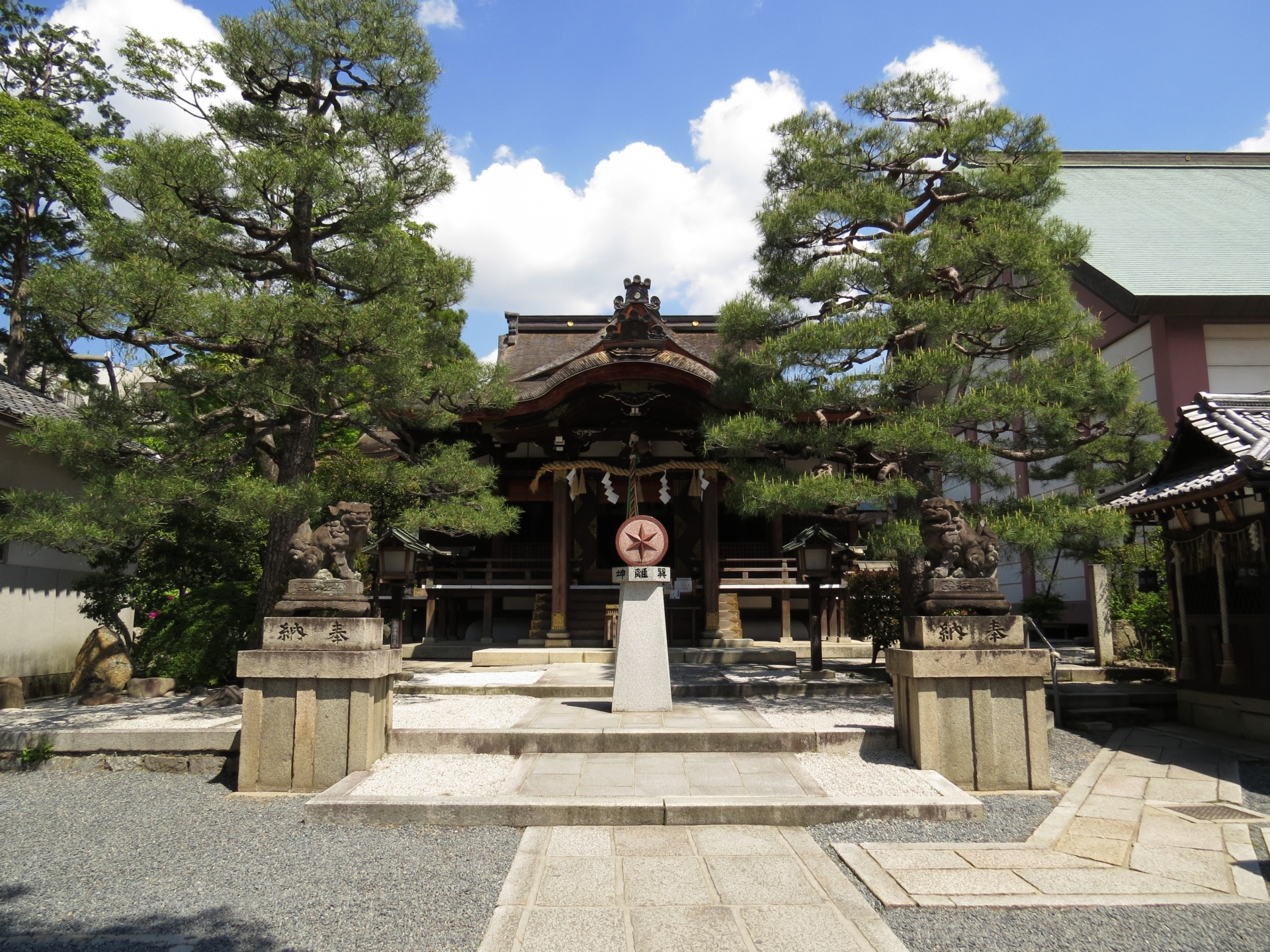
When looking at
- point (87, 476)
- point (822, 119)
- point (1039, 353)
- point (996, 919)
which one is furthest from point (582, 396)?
point (996, 919)

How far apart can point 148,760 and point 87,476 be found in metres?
3.27

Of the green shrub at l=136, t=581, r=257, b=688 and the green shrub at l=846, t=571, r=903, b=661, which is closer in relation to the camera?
the green shrub at l=136, t=581, r=257, b=688

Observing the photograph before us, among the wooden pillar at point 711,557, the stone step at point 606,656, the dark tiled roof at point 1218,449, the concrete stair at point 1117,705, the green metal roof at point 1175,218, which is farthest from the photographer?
the wooden pillar at point 711,557

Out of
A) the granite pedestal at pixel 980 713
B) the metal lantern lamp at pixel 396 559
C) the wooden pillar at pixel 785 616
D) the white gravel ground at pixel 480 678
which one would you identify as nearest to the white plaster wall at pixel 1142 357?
the wooden pillar at pixel 785 616

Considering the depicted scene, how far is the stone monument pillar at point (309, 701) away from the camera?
19.0 feet

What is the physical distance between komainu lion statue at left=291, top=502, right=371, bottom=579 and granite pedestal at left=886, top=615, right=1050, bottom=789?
15.3 ft

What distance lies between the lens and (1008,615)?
604 centimetres

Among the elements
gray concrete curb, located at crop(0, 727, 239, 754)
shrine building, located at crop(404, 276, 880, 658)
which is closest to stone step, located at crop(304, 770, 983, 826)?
gray concrete curb, located at crop(0, 727, 239, 754)

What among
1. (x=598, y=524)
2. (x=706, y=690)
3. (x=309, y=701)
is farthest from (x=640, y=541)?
(x=598, y=524)

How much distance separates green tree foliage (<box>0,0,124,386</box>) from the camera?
1367 cm

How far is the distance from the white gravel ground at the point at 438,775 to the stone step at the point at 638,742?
86mm

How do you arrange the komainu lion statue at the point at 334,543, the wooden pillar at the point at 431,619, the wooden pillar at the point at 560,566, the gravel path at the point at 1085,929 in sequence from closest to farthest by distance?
the gravel path at the point at 1085,929, the komainu lion statue at the point at 334,543, the wooden pillar at the point at 560,566, the wooden pillar at the point at 431,619

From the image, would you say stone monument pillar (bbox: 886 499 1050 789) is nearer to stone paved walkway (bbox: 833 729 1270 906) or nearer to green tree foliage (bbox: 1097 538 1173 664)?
stone paved walkway (bbox: 833 729 1270 906)

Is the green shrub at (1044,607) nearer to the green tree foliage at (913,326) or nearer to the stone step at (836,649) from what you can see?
the stone step at (836,649)
